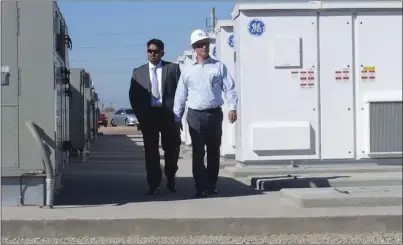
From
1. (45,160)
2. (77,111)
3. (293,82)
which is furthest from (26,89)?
(77,111)

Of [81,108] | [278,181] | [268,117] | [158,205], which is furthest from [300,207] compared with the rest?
[81,108]

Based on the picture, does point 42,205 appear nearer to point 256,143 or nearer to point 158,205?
point 158,205

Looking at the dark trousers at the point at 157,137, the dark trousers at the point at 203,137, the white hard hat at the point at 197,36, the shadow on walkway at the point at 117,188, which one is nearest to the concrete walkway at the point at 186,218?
the shadow on walkway at the point at 117,188

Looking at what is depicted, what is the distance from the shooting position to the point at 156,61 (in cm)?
757

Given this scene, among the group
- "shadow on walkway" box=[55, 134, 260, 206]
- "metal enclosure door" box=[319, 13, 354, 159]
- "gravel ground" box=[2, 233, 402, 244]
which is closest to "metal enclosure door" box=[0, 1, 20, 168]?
"shadow on walkway" box=[55, 134, 260, 206]

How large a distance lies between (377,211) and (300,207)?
2.60 feet

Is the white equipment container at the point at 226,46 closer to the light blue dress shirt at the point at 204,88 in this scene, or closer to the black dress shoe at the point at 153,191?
the black dress shoe at the point at 153,191

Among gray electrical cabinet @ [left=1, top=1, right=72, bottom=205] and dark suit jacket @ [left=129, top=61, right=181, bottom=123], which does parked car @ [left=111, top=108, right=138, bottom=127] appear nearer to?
dark suit jacket @ [left=129, top=61, right=181, bottom=123]

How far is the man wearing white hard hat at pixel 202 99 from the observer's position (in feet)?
23.1

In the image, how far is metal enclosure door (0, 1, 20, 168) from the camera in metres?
6.12

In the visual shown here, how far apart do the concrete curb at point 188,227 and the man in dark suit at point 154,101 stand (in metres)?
1.93

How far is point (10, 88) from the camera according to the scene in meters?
6.15

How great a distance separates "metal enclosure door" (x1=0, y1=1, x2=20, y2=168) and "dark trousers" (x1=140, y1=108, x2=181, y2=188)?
1817mm

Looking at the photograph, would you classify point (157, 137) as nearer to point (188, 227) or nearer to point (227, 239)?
point (188, 227)
